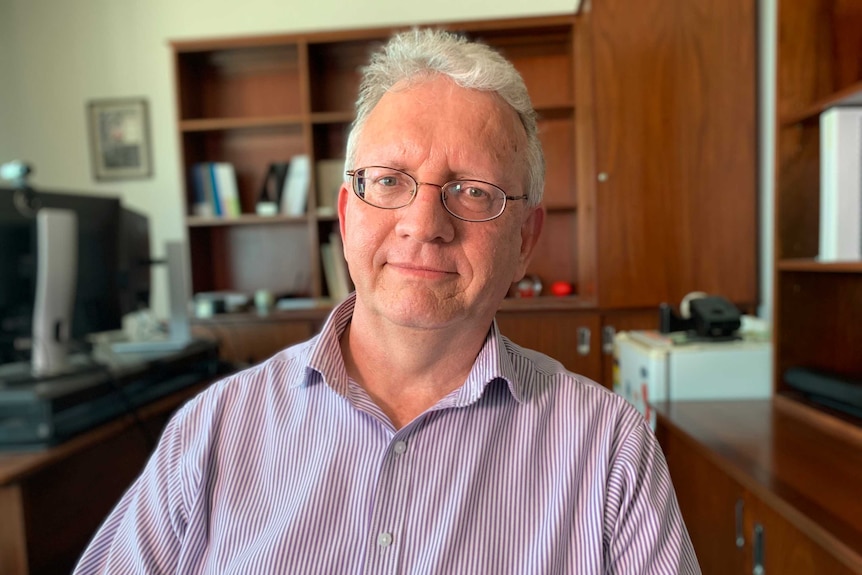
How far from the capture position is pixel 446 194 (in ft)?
2.70

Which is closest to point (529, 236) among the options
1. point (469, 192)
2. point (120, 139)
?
point (469, 192)

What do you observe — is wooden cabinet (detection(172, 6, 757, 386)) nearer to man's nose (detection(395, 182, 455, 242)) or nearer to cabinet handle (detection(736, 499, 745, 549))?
cabinet handle (detection(736, 499, 745, 549))

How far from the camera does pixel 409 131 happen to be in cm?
82

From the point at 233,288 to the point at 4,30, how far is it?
179cm

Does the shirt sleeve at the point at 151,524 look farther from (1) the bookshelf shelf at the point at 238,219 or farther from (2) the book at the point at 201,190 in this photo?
(2) the book at the point at 201,190

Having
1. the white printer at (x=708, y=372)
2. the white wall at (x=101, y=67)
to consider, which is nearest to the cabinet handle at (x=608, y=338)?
the white printer at (x=708, y=372)

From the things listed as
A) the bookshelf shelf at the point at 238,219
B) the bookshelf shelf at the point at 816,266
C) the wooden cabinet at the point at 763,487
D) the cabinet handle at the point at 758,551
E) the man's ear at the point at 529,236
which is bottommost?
the cabinet handle at the point at 758,551

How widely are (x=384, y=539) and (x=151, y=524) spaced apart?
34 cm

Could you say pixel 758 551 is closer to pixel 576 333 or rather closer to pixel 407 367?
pixel 407 367

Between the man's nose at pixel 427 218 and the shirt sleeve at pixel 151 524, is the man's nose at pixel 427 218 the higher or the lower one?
the higher one

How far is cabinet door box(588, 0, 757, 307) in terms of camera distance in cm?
224

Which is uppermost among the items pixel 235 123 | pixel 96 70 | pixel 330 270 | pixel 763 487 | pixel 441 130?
pixel 96 70

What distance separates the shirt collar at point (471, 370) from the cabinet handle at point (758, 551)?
2.05ft

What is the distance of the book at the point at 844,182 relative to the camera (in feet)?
4.41
